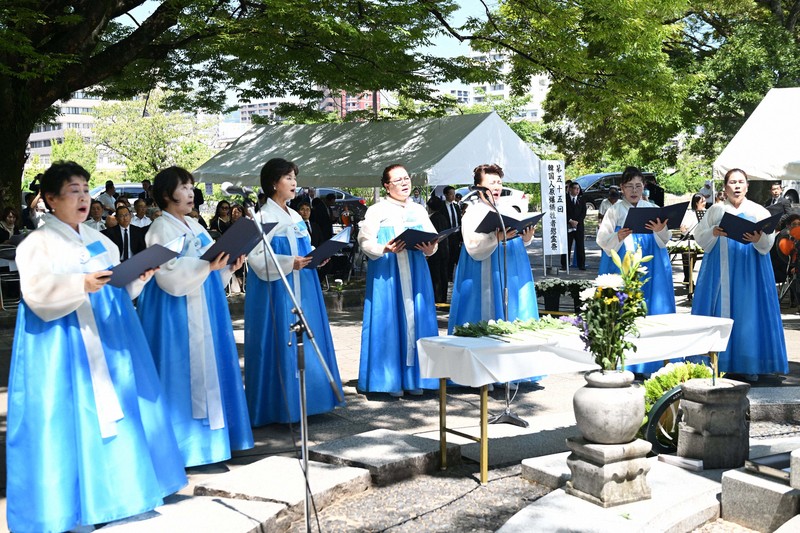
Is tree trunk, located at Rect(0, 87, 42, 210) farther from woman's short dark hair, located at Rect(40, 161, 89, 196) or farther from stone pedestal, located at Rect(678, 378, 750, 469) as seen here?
stone pedestal, located at Rect(678, 378, 750, 469)

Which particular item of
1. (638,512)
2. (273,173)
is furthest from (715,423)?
(273,173)

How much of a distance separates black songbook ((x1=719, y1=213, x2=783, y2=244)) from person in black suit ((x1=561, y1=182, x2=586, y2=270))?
11.3 meters

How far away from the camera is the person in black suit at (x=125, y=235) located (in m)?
13.9

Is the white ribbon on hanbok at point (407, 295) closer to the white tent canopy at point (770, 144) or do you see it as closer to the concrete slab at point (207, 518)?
the concrete slab at point (207, 518)

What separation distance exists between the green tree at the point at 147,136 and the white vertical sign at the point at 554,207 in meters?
39.3

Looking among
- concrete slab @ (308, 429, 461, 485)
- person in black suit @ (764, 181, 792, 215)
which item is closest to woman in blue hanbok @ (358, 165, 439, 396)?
concrete slab @ (308, 429, 461, 485)

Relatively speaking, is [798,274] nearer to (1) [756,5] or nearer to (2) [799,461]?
(2) [799,461]

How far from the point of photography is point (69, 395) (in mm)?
4586

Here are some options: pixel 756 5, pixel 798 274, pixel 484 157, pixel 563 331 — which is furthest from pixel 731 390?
pixel 756 5

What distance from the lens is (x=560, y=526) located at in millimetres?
4598

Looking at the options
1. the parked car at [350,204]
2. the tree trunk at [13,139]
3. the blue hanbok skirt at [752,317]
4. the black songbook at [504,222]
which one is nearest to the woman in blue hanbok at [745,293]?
the blue hanbok skirt at [752,317]

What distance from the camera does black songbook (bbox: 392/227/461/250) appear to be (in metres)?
7.41

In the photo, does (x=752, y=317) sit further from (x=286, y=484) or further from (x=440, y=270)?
(x=440, y=270)

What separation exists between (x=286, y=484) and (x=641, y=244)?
478 centimetres
